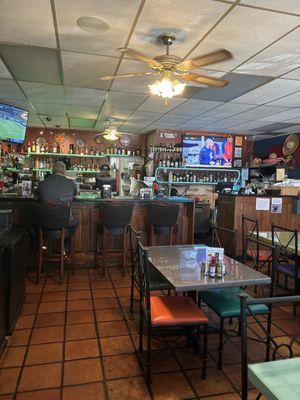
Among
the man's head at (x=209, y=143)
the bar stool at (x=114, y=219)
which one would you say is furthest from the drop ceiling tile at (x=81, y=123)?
Result: the bar stool at (x=114, y=219)

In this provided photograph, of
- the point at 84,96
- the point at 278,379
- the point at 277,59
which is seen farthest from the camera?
the point at 84,96

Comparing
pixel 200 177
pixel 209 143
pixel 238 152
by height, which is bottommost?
pixel 200 177

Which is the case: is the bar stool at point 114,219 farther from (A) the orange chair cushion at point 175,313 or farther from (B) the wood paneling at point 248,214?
(B) the wood paneling at point 248,214

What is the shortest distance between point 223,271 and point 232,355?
2.70 feet

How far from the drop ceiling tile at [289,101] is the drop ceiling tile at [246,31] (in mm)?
1742

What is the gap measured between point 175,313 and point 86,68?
312 centimetres

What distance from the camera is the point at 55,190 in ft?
14.1

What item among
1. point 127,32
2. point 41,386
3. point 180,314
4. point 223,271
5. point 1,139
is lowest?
point 41,386

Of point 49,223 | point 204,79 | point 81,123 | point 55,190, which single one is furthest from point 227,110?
point 49,223

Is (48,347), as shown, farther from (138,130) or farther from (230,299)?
(138,130)

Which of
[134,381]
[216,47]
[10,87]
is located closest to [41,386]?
[134,381]

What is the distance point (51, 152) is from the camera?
8.74 m

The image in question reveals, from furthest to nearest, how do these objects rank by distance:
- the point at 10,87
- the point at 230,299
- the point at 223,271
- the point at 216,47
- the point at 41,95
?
the point at 41,95
the point at 10,87
the point at 216,47
the point at 230,299
the point at 223,271

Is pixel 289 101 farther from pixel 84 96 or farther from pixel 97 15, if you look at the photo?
pixel 97 15
